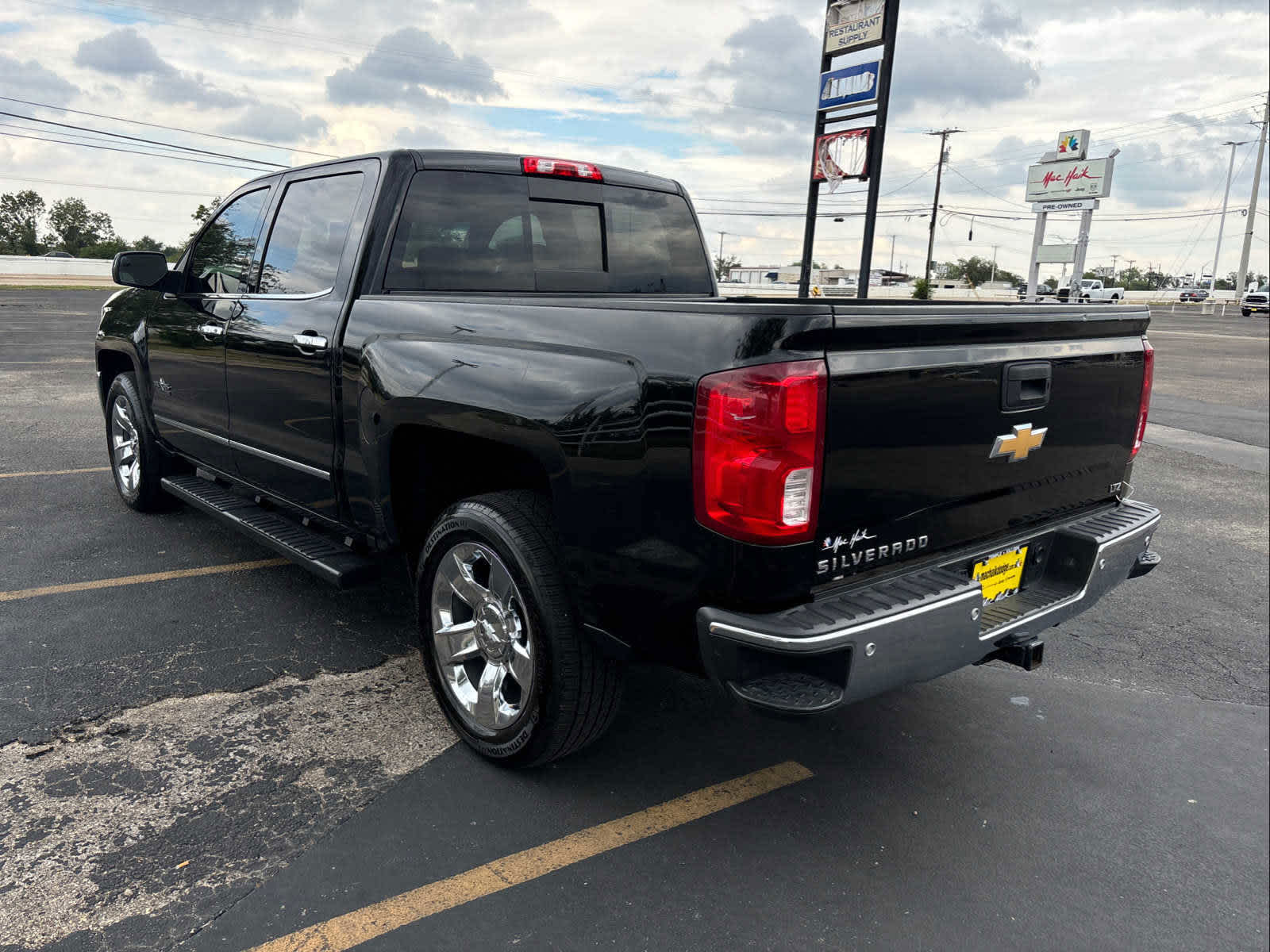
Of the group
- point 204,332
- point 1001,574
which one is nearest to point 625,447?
point 1001,574

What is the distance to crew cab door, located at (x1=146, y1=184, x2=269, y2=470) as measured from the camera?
4.52m

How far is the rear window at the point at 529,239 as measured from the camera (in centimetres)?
374

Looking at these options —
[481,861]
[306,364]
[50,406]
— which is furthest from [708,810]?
[50,406]

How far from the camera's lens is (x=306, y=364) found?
3.76 m

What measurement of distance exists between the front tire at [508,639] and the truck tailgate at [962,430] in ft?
2.69

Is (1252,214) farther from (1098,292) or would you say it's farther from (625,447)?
A: (625,447)

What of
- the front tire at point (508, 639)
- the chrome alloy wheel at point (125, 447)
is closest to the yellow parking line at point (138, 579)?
the chrome alloy wheel at point (125, 447)

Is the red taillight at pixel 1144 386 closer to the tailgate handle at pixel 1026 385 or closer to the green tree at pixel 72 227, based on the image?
the tailgate handle at pixel 1026 385

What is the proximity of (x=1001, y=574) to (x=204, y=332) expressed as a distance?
150 inches

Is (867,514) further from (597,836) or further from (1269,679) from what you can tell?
(1269,679)

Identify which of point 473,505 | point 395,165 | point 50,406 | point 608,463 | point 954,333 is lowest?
point 50,406

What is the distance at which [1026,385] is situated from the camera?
2809mm

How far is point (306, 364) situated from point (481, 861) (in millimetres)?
2105

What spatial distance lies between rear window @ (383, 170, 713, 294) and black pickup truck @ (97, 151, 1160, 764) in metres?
0.01
